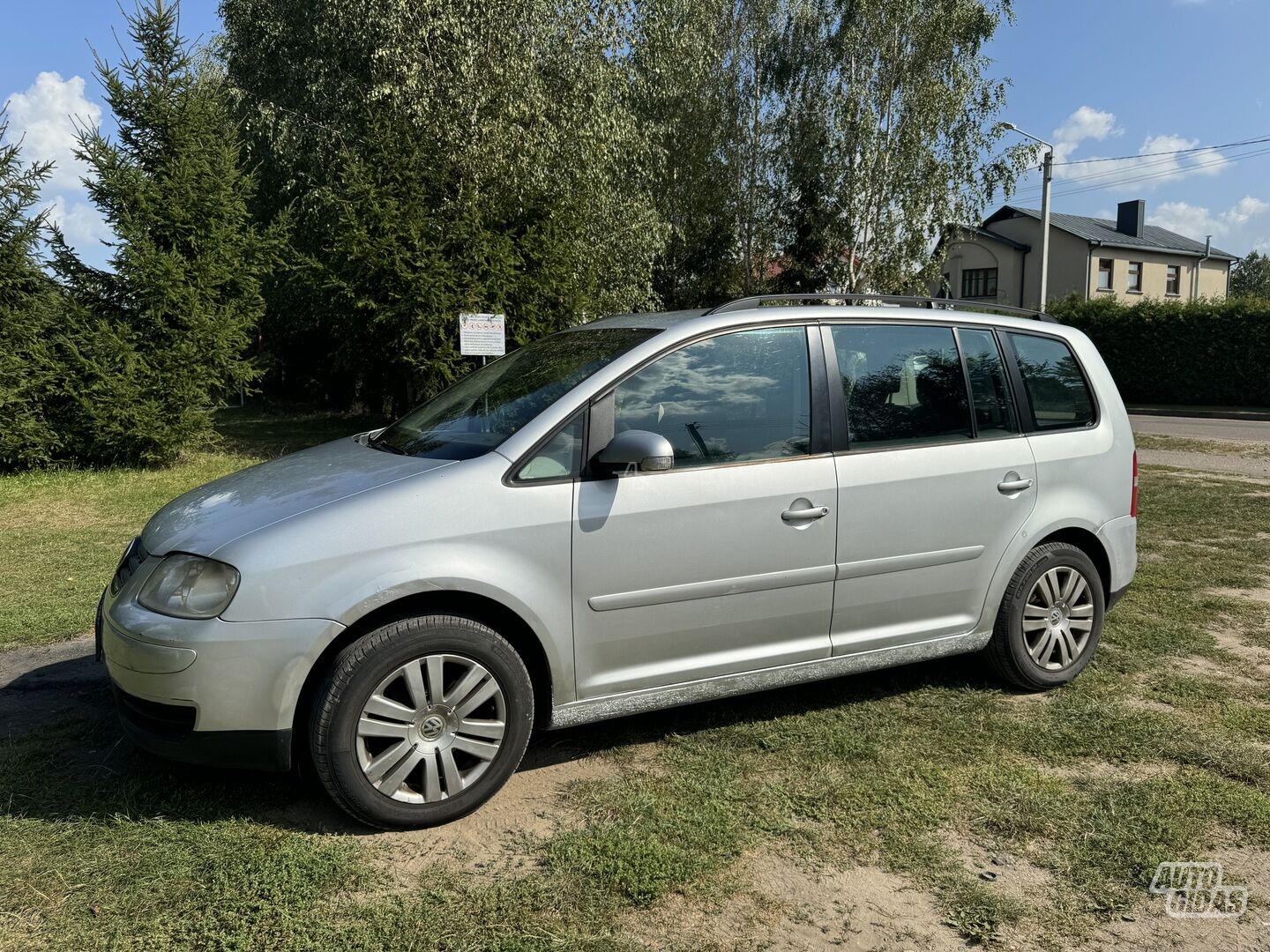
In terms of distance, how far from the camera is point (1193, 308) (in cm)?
2906

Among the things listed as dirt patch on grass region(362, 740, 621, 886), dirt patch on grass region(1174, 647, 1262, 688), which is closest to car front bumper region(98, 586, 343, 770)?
dirt patch on grass region(362, 740, 621, 886)

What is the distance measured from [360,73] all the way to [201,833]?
1675 centimetres

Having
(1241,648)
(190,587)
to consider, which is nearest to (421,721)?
(190,587)

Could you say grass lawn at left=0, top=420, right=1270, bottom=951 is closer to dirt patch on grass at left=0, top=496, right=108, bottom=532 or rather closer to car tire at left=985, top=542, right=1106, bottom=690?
car tire at left=985, top=542, right=1106, bottom=690

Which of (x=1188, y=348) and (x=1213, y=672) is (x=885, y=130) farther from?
(x=1213, y=672)

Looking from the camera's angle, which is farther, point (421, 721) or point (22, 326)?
point (22, 326)

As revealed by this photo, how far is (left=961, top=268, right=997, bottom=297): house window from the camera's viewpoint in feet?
148

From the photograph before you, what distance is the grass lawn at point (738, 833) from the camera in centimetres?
264

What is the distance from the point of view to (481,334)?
11234 mm

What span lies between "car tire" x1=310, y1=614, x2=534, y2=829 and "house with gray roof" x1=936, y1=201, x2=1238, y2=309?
139 ft

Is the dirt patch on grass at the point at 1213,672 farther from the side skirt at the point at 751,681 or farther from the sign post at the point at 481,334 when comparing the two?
the sign post at the point at 481,334

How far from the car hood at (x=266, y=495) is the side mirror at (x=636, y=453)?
58cm

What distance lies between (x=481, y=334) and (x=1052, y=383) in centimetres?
778

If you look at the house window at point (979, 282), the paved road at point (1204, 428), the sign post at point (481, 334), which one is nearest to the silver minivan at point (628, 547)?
the sign post at point (481, 334)
